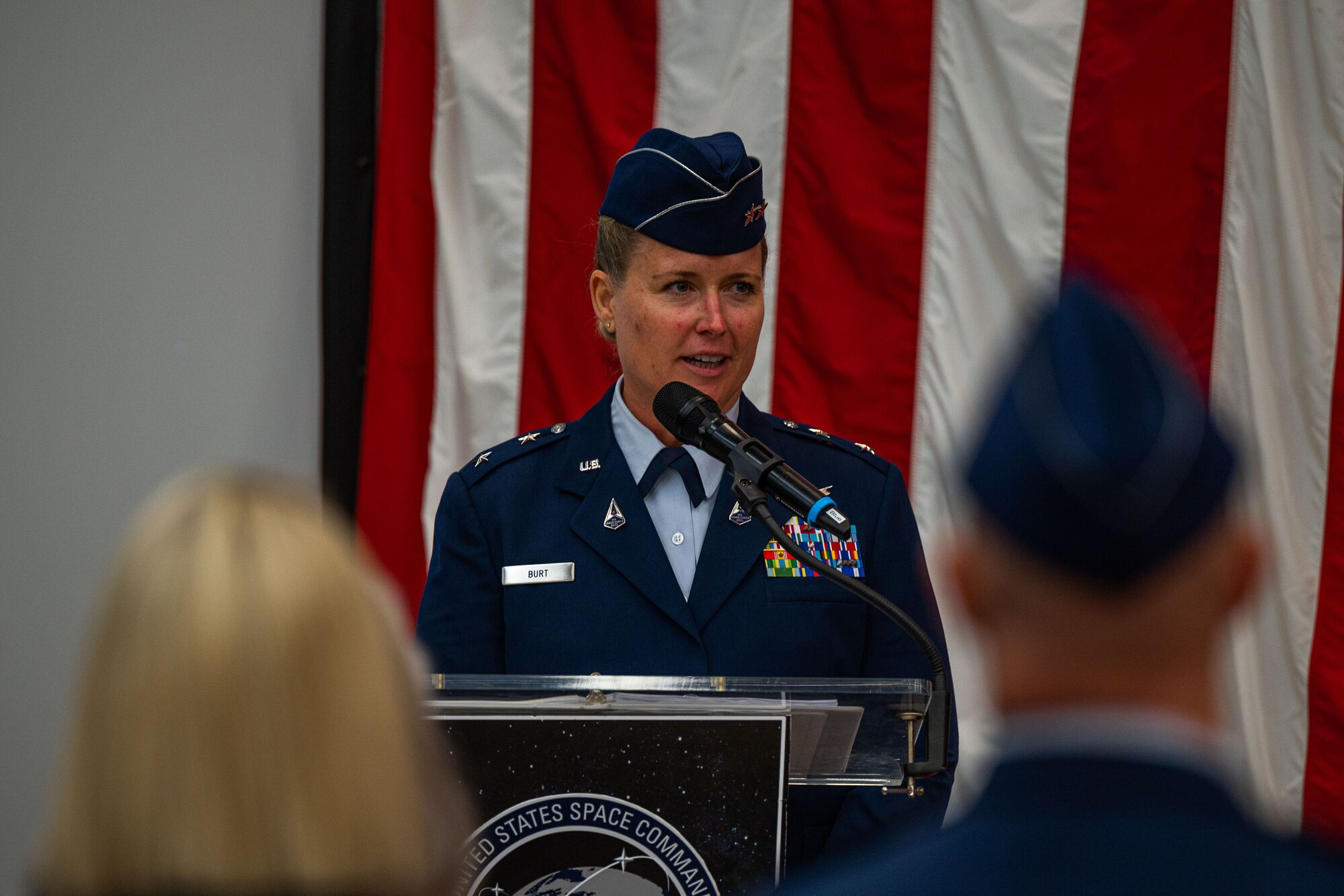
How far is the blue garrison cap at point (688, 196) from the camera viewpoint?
6.37 ft

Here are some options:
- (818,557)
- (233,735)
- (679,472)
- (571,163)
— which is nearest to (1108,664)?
(233,735)

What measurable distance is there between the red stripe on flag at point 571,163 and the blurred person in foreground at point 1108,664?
2.25 m

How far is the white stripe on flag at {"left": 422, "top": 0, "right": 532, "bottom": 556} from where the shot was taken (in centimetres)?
297

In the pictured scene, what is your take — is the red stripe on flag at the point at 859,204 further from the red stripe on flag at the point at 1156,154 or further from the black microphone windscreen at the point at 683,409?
the black microphone windscreen at the point at 683,409

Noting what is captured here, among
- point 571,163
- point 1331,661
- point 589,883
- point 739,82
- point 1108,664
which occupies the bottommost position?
point 1331,661

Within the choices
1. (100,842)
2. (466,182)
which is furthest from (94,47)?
(100,842)

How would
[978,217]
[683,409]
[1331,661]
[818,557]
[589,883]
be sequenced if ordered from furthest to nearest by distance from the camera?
1. [978,217]
2. [1331,661]
3. [818,557]
4. [683,409]
5. [589,883]

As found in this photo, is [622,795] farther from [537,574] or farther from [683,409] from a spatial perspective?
[537,574]

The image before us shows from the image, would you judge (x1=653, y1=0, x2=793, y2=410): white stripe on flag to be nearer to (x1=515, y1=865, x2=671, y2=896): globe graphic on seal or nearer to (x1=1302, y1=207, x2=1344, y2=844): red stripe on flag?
(x1=1302, y1=207, x2=1344, y2=844): red stripe on flag

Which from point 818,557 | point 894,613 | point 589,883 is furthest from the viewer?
point 818,557

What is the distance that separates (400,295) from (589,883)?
1840 mm

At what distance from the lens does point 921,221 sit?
2908 millimetres

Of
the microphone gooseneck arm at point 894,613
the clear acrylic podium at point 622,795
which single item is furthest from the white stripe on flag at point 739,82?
the clear acrylic podium at point 622,795

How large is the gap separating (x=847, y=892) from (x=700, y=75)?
2.42 metres
